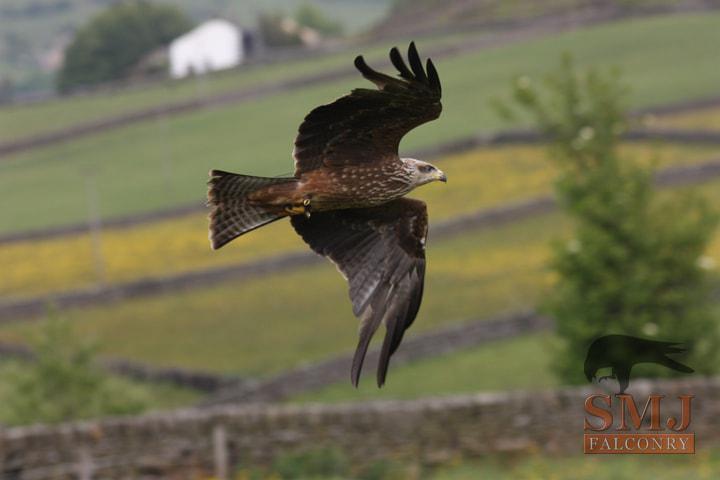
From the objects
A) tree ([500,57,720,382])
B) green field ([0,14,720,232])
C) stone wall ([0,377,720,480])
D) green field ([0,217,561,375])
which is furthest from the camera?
green field ([0,14,720,232])

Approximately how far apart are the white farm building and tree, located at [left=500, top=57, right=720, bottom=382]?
68.3 m

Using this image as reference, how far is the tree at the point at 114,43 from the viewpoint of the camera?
109438 mm

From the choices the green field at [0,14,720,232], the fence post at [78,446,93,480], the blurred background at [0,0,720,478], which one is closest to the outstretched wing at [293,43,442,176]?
the blurred background at [0,0,720,478]

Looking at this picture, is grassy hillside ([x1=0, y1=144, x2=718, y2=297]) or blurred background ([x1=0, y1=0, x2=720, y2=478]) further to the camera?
grassy hillside ([x1=0, y1=144, x2=718, y2=297])

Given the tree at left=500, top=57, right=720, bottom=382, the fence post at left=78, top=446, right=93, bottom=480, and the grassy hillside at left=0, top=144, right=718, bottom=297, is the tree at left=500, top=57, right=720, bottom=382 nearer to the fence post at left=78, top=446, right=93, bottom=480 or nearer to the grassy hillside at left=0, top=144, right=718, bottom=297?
the fence post at left=78, top=446, right=93, bottom=480

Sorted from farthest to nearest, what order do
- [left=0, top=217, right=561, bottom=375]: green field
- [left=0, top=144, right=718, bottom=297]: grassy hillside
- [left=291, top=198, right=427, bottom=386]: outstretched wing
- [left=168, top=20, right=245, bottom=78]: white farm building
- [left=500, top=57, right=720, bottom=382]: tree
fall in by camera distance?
1. [left=168, top=20, right=245, bottom=78]: white farm building
2. [left=0, top=144, right=718, bottom=297]: grassy hillside
3. [left=0, top=217, right=561, bottom=375]: green field
4. [left=500, top=57, right=720, bottom=382]: tree
5. [left=291, top=198, right=427, bottom=386]: outstretched wing

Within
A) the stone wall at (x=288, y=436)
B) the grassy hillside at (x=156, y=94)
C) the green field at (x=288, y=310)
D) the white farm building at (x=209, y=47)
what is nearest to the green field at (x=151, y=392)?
the green field at (x=288, y=310)

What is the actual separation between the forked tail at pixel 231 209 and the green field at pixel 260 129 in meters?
42.5

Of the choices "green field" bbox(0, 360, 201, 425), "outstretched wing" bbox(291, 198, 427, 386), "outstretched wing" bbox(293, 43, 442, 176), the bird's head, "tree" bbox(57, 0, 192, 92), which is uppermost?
"tree" bbox(57, 0, 192, 92)

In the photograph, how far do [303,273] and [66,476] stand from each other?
2340 centimetres

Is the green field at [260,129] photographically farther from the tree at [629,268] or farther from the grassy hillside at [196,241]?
the tree at [629,268]

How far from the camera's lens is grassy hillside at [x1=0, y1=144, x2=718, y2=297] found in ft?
148

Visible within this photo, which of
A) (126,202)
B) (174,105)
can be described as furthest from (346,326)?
(174,105)

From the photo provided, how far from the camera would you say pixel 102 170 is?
6216 cm
